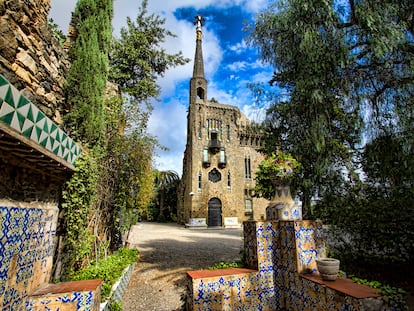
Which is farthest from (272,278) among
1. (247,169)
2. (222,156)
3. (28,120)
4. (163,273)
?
(247,169)

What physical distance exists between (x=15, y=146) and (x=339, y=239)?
24.9 feet

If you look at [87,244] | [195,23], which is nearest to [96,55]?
[87,244]

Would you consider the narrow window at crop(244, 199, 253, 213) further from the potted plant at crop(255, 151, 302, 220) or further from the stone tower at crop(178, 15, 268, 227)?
the potted plant at crop(255, 151, 302, 220)

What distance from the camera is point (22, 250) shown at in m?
2.67

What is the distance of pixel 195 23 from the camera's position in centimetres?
2895

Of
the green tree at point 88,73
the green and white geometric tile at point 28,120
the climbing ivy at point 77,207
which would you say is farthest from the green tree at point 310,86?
the green and white geometric tile at point 28,120

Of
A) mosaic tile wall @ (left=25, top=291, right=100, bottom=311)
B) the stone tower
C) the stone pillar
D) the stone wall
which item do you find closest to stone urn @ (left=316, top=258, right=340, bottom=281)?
the stone pillar

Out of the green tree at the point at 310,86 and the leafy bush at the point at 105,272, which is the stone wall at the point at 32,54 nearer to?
the leafy bush at the point at 105,272

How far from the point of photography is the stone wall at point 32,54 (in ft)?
8.05

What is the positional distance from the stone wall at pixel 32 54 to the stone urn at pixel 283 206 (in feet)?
13.1

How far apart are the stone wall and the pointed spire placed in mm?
23436

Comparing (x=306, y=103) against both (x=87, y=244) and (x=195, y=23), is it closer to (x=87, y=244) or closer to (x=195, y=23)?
(x=87, y=244)

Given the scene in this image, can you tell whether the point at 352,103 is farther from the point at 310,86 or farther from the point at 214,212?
the point at 214,212

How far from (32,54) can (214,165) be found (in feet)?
70.1
